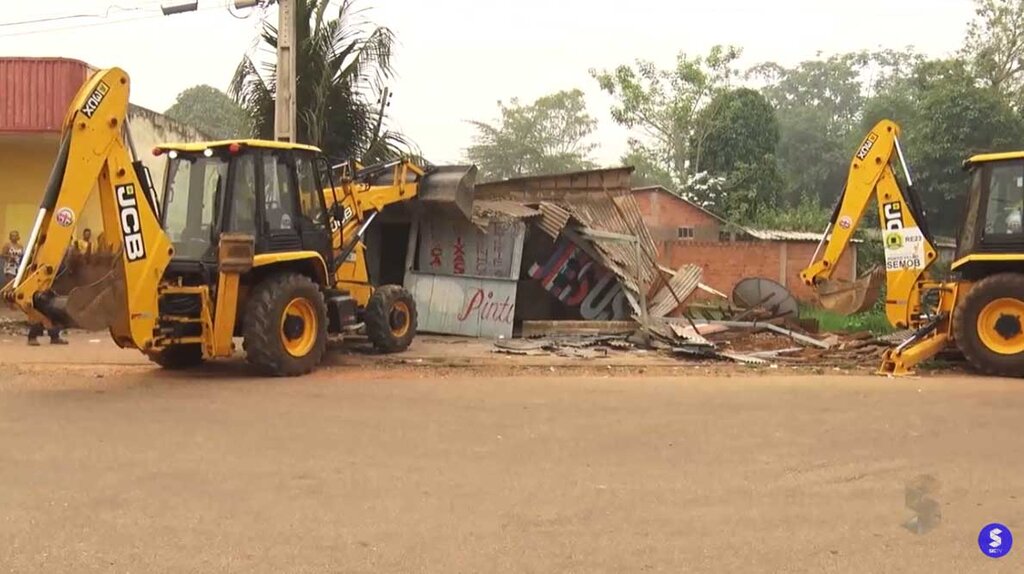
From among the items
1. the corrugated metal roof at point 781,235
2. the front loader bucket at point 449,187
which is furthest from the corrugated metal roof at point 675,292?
the corrugated metal roof at point 781,235

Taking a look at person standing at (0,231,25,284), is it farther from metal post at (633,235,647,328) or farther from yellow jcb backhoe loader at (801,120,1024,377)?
yellow jcb backhoe loader at (801,120,1024,377)

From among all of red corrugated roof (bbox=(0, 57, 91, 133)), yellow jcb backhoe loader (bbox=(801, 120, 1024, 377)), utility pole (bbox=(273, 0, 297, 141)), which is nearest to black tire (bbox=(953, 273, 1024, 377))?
yellow jcb backhoe loader (bbox=(801, 120, 1024, 377))

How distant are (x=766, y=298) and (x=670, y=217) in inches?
651

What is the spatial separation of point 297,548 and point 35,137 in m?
15.5

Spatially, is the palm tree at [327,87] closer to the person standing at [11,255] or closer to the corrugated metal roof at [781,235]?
the person standing at [11,255]

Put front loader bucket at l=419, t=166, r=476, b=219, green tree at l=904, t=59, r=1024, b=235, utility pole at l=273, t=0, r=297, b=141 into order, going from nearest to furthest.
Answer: front loader bucket at l=419, t=166, r=476, b=219
utility pole at l=273, t=0, r=297, b=141
green tree at l=904, t=59, r=1024, b=235

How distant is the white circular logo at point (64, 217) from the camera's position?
8.73m

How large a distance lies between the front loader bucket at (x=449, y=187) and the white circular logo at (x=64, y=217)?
22.3ft

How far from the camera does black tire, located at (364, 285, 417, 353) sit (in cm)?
1299

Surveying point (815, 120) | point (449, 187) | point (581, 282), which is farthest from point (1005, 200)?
point (815, 120)

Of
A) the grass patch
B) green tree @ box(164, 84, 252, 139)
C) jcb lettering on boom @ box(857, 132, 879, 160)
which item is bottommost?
the grass patch

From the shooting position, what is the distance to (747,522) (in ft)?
17.2

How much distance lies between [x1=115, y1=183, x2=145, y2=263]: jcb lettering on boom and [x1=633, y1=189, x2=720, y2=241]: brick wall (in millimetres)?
23702

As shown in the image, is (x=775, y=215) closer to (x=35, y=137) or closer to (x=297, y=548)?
(x=35, y=137)
